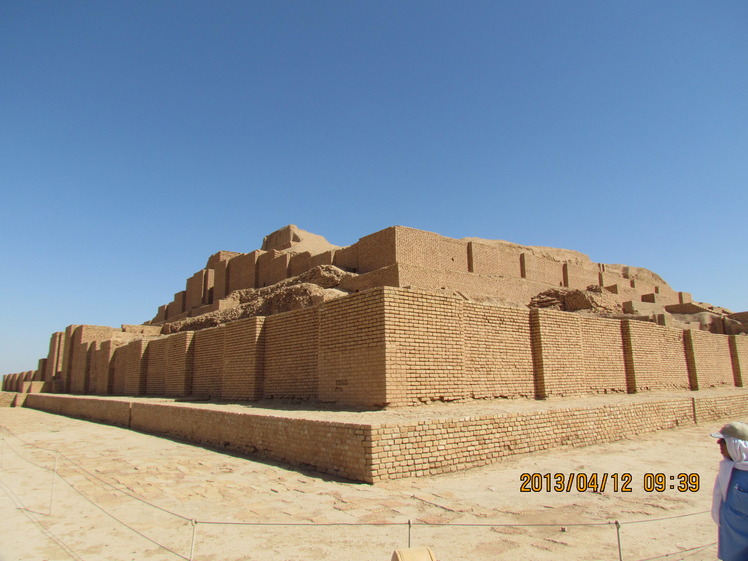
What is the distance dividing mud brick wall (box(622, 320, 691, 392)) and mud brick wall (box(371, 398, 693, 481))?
398 centimetres

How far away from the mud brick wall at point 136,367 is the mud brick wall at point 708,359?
16.7 m

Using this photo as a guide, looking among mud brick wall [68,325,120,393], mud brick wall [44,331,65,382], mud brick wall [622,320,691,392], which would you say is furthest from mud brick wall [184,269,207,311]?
mud brick wall [622,320,691,392]

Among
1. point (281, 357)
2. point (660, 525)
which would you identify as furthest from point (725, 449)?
point (281, 357)

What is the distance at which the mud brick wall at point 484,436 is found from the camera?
16.6ft

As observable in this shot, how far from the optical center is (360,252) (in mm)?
20562

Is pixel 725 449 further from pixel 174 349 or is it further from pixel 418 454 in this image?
pixel 174 349

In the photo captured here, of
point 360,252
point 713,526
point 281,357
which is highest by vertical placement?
point 360,252

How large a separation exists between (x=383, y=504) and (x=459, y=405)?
333 centimetres

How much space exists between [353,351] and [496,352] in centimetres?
278

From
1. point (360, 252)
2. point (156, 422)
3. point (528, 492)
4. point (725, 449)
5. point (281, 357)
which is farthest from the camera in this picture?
point (360, 252)

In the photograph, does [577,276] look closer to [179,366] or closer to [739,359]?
[739,359]

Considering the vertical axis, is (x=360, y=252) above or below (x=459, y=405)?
above

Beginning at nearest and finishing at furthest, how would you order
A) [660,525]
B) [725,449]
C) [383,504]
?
[725,449]
[660,525]
[383,504]

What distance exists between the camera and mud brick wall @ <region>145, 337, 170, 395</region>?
14500 mm
